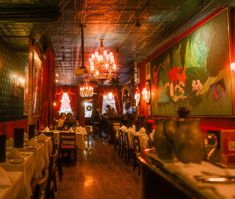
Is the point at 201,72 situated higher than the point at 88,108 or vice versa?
the point at 88,108

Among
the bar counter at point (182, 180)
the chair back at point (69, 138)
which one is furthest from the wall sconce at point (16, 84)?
the bar counter at point (182, 180)

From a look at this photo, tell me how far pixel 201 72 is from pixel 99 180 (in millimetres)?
3221

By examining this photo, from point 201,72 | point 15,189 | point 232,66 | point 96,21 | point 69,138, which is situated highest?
point 96,21

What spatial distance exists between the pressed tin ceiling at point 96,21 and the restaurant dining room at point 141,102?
26mm

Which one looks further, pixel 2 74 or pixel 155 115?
pixel 155 115

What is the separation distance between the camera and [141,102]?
12.3 metres

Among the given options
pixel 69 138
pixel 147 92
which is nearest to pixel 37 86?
pixel 69 138

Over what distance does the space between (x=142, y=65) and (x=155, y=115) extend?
118 inches

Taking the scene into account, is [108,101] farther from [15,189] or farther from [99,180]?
[15,189]

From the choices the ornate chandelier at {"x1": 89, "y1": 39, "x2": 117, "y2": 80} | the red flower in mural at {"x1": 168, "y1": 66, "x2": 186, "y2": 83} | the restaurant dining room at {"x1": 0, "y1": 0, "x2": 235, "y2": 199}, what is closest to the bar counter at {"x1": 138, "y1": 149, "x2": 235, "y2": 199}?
Answer: the restaurant dining room at {"x1": 0, "y1": 0, "x2": 235, "y2": 199}

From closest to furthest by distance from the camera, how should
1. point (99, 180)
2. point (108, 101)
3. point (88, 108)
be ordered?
1. point (99, 180)
2. point (108, 101)
3. point (88, 108)

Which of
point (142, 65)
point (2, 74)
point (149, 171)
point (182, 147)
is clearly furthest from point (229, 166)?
point (142, 65)

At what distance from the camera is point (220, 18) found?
5.44 m

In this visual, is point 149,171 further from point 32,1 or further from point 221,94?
point 32,1
